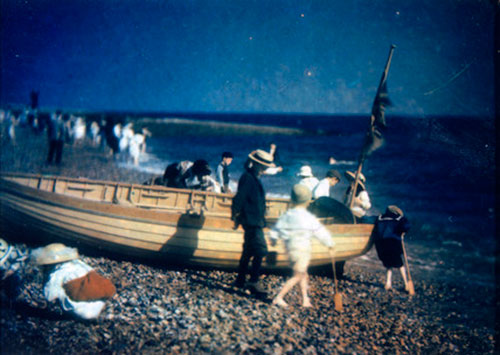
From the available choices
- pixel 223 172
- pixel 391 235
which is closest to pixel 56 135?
pixel 223 172

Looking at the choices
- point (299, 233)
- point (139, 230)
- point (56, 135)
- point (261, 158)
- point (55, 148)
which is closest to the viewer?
point (261, 158)

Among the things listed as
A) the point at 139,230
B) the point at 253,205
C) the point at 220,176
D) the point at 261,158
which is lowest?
the point at 139,230

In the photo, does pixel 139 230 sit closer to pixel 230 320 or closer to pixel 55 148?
pixel 230 320

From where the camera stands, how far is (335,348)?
144 inches

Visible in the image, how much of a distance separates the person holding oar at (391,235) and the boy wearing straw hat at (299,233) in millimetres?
1600

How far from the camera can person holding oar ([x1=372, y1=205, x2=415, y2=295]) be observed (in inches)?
206

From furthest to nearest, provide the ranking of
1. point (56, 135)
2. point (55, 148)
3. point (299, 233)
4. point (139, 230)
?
point (55, 148), point (56, 135), point (139, 230), point (299, 233)

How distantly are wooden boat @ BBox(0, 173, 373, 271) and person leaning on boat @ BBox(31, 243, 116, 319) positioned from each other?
4.81 feet

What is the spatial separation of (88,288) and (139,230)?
5.19 ft

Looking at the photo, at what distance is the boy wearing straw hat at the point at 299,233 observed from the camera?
13.5ft

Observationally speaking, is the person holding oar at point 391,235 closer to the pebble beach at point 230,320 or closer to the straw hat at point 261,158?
the pebble beach at point 230,320

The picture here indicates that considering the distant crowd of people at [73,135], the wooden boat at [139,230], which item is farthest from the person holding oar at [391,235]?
Answer: the distant crowd of people at [73,135]

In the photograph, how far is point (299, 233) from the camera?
421cm

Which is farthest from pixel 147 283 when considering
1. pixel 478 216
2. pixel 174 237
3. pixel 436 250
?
pixel 478 216
